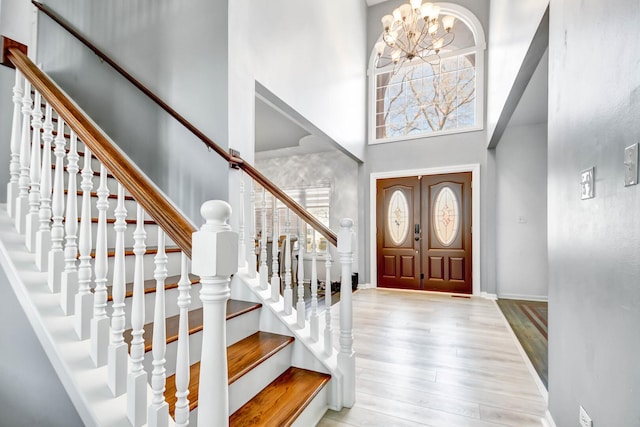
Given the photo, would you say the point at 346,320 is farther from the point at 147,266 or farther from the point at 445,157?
the point at 445,157

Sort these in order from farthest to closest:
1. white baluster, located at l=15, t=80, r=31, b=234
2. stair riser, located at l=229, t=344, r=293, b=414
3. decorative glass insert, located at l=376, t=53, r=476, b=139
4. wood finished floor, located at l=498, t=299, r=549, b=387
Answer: decorative glass insert, located at l=376, t=53, r=476, b=139 → wood finished floor, located at l=498, t=299, r=549, b=387 → stair riser, located at l=229, t=344, r=293, b=414 → white baluster, located at l=15, t=80, r=31, b=234

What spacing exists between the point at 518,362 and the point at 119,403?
2.85 m

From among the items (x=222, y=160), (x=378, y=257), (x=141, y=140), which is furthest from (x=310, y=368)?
(x=378, y=257)

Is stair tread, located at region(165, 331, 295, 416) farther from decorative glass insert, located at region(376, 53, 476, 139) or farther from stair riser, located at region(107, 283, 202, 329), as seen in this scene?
decorative glass insert, located at region(376, 53, 476, 139)

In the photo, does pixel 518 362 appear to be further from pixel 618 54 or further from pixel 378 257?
pixel 378 257

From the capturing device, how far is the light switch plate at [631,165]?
976 millimetres

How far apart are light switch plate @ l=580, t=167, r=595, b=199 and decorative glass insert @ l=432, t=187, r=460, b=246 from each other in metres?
3.89

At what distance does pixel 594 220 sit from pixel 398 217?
4.23 m

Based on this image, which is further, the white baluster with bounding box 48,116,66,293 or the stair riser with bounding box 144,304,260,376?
the stair riser with bounding box 144,304,260,376

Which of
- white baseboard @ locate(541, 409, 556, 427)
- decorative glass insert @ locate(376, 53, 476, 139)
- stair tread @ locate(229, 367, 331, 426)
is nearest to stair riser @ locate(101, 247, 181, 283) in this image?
stair tread @ locate(229, 367, 331, 426)

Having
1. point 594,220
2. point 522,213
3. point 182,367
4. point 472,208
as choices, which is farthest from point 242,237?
point 522,213

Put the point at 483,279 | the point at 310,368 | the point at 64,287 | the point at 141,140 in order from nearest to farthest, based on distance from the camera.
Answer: the point at 64,287
the point at 310,368
the point at 141,140
the point at 483,279

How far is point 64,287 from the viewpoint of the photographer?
1.29 metres

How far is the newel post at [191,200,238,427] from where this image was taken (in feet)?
2.91
